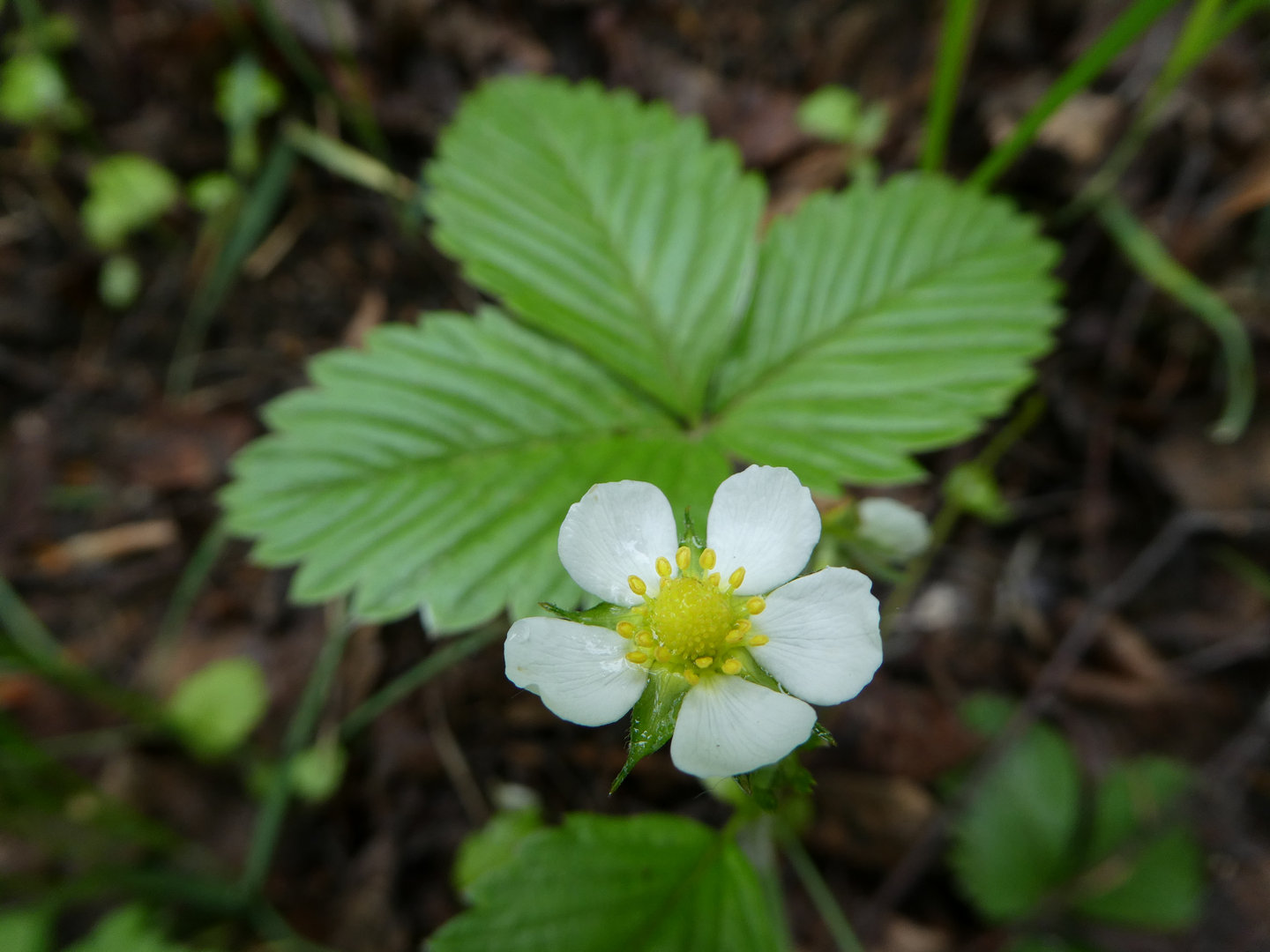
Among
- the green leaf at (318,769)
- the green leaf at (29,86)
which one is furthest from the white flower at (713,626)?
the green leaf at (29,86)

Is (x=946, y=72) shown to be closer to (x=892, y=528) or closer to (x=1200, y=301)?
(x=1200, y=301)

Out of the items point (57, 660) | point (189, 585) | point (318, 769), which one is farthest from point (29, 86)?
point (318, 769)

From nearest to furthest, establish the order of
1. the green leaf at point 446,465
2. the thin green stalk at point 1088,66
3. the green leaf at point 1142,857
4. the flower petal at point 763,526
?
the flower petal at point 763,526, the green leaf at point 446,465, the thin green stalk at point 1088,66, the green leaf at point 1142,857

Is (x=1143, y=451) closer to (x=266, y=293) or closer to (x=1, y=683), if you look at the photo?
(x=266, y=293)

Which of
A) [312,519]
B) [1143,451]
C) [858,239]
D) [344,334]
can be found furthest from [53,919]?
[1143,451]

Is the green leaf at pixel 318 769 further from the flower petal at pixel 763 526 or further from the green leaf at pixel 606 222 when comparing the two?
the flower petal at pixel 763 526

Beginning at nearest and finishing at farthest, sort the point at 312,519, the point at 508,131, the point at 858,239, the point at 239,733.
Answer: the point at 312,519
the point at 858,239
the point at 508,131
the point at 239,733

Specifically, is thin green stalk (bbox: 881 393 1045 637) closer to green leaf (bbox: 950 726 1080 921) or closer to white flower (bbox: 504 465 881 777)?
green leaf (bbox: 950 726 1080 921)
